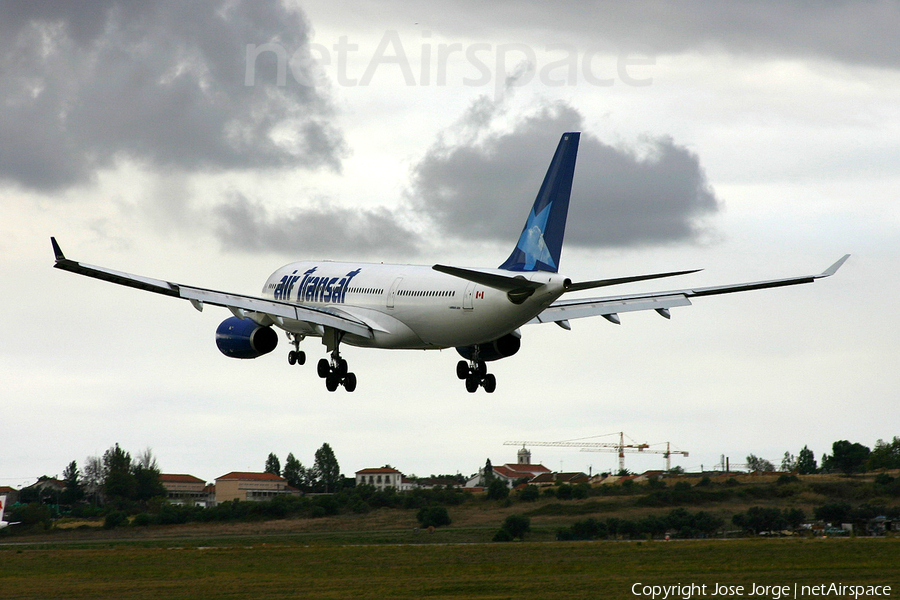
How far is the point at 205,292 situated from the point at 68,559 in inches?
761

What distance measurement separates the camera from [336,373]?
55.5 m

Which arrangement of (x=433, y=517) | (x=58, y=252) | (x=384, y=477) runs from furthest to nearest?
(x=384, y=477) → (x=433, y=517) → (x=58, y=252)

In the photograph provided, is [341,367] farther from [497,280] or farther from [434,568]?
[497,280]

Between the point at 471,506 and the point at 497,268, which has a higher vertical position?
the point at 497,268

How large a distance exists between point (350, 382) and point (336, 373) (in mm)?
741

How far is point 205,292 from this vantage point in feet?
163

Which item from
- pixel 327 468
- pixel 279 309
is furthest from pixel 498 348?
pixel 327 468

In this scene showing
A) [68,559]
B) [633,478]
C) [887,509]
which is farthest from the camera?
[633,478]

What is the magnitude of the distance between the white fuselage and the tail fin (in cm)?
183

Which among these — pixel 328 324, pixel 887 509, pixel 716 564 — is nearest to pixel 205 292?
pixel 328 324

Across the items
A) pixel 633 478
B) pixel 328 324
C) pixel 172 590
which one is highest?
pixel 328 324

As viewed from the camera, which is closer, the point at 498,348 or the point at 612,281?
the point at 612,281

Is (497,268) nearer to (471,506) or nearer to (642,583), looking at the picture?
(642,583)

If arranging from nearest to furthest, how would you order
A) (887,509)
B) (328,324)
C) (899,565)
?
(899,565) → (328,324) → (887,509)
